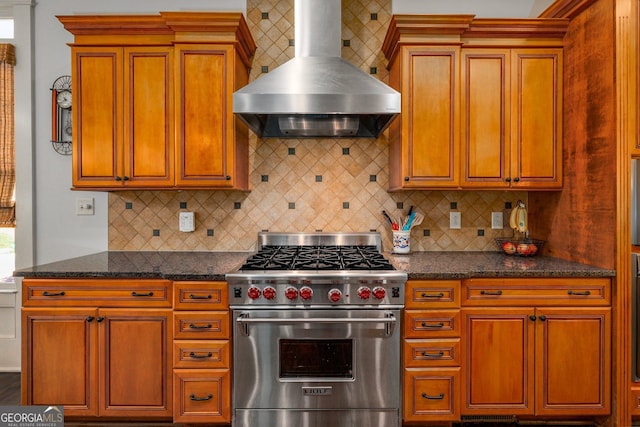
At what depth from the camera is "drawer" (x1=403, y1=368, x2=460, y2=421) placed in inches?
85.0

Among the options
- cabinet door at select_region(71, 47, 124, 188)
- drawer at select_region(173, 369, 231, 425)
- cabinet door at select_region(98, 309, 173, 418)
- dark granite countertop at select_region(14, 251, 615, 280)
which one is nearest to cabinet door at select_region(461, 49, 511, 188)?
dark granite countertop at select_region(14, 251, 615, 280)

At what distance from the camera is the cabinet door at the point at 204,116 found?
250 centimetres

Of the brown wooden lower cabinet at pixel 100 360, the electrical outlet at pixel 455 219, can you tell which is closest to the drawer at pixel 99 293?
the brown wooden lower cabinet at pixel 100 360

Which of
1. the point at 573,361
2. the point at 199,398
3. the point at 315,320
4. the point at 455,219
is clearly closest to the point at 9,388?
the point at 199,398

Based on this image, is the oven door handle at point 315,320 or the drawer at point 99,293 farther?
the drawer at point 99,293

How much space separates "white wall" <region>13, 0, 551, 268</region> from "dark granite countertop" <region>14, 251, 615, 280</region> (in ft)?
1.22

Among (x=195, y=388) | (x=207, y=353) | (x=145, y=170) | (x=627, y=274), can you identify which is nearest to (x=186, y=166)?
(x=145, y=170)

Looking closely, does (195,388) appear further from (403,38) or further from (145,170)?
(403,38)

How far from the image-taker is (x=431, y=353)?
2.16 m

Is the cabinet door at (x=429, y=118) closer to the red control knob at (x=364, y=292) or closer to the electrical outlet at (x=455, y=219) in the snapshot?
the electrical outlet at (x=455, y=219)

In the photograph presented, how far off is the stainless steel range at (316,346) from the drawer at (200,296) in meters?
0.06

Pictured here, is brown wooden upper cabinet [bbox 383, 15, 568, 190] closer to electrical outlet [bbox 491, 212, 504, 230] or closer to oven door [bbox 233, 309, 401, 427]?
electrical outlet [bbox 491, 212, 504, 230]

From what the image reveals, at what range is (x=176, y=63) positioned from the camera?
2494mm

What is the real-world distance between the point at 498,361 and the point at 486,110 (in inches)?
59.3
